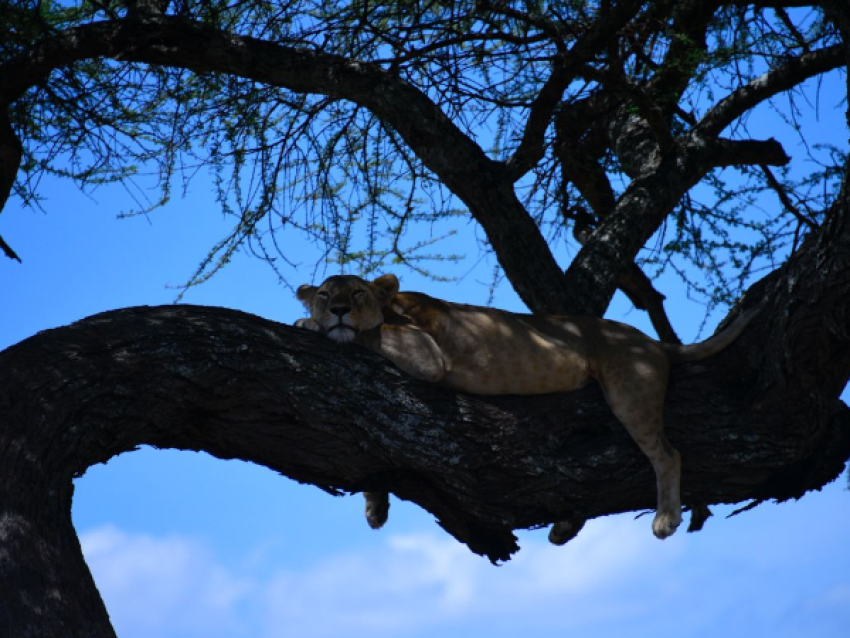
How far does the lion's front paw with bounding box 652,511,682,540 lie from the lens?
556 cm

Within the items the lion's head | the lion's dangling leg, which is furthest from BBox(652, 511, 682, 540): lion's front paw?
the lion's head

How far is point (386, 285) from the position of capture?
5.95 meters

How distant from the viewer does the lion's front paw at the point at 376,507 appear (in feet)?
20.4

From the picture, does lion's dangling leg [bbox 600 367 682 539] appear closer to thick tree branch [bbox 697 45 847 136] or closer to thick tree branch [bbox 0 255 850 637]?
thick tree branch [bbox 0 255 850 637]

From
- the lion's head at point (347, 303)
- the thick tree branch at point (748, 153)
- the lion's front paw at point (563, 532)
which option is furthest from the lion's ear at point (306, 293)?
the thick tree branch at point (748, 153)

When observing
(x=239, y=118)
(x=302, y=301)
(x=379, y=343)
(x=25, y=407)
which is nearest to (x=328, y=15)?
(x=239, y=118)

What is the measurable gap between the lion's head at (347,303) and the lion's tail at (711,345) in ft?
5.23

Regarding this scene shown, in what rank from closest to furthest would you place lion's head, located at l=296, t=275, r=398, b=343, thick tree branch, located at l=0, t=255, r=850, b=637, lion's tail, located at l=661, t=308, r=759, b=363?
thick tree branch, located at l=0, t=255, r=850, b=637
lion's head, located at l=296, t=275, r=398, b=343
lion's tail, located at l=661, t=308, r=759, b=363

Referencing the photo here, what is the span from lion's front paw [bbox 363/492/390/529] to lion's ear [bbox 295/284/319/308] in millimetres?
1168

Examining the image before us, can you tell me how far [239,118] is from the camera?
Answer: 714 centimetres

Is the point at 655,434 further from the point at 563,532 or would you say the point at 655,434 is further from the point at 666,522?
the point at 563,532

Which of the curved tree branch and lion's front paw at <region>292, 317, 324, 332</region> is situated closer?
lion's front paw at <region>292, 317, 324, 332</region>

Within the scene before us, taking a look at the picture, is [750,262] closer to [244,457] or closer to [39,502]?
[244,457]

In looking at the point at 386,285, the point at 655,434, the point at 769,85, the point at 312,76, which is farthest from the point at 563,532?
the point at 769,85
